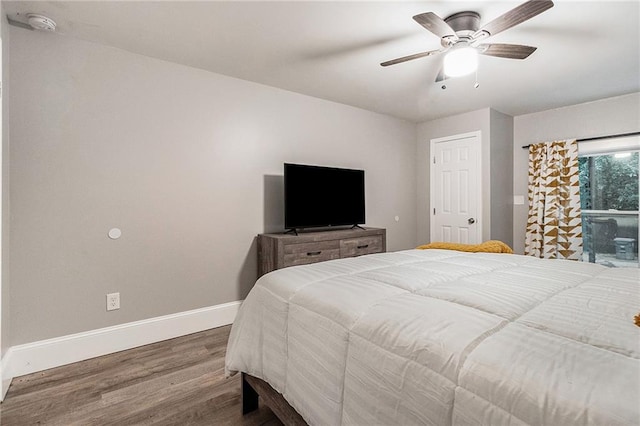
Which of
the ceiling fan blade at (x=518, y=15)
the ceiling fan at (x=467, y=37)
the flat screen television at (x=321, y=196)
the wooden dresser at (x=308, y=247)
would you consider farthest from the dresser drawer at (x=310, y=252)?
the ceiling fan blade at (x=518, y=15)

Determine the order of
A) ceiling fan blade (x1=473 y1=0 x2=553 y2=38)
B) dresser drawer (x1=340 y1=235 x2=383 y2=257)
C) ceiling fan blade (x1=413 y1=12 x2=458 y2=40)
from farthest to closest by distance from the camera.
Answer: dresser drawer (x1=340 y1=235 x2=383 y2=257) → ceiling fan blade (x1=413 y1=12 x2=458 y2=40) → ceiling fan blade (x1=473 y1=0 x2=553 y2=38)

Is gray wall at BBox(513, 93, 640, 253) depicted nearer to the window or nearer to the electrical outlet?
the window

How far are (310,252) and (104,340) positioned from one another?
187 cm

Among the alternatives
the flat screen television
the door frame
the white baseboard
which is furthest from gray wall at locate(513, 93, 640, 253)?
the white baseboard

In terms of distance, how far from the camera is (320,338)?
3.89 ft

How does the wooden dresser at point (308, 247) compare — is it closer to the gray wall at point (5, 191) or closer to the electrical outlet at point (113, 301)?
the electrical outlet at point (113, 301)

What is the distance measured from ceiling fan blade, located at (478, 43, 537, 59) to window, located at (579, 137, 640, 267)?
104 inches

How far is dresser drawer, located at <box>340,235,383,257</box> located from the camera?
3525 mm

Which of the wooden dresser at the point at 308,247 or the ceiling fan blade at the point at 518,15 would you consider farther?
the wooden dresser at the point at 308,247

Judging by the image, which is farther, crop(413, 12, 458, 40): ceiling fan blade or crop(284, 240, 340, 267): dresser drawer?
crop(284, 240, 340, 267): dresser drawer

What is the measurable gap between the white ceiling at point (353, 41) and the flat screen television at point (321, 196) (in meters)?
0.94

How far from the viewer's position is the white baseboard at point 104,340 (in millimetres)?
2199

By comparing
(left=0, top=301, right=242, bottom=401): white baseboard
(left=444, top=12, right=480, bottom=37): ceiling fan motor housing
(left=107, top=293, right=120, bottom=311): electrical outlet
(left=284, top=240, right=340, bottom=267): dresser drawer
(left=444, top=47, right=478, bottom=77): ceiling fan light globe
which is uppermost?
(left=444, top=12, right=480, bottom=37): ceiling fan motor housing

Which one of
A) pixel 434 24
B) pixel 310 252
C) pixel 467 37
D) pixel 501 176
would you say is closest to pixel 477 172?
pixel 501 176
